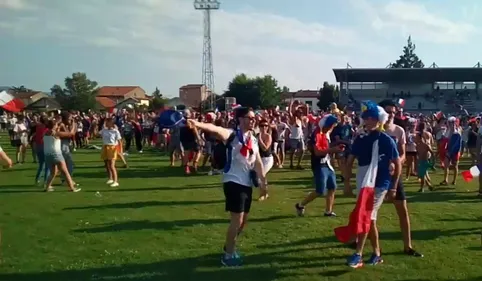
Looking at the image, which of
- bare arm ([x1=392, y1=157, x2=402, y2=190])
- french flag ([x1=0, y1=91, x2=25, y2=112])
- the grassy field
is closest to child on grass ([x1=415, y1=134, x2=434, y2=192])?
the grassy field

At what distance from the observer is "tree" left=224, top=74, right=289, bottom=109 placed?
307ft

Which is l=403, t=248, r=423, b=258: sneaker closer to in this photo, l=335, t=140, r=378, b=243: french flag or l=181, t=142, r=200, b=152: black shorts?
l=335, t=140, r=378, b=243: french flag

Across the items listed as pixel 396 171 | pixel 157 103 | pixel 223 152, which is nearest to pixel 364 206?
pixel 396 171

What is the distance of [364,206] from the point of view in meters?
6.52

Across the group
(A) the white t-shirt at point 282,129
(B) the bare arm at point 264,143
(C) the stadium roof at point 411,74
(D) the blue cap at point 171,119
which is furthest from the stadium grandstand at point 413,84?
(D) the blue cap at point 171,119

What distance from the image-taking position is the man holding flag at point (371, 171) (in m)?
6.53

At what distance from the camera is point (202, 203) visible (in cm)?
1148

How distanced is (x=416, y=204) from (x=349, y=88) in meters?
62.1

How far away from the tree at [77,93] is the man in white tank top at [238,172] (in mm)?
85776

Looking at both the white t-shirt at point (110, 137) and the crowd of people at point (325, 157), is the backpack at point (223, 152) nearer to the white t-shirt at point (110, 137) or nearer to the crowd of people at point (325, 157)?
the crowd of people at point (325, 157)

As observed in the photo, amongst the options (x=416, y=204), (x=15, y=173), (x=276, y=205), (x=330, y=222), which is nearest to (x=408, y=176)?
(x=416, y=204)

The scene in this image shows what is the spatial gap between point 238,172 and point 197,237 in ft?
6.64

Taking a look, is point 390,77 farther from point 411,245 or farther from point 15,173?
point 411,245

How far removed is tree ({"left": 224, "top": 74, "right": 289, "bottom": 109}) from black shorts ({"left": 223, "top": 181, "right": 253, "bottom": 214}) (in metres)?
85.0
